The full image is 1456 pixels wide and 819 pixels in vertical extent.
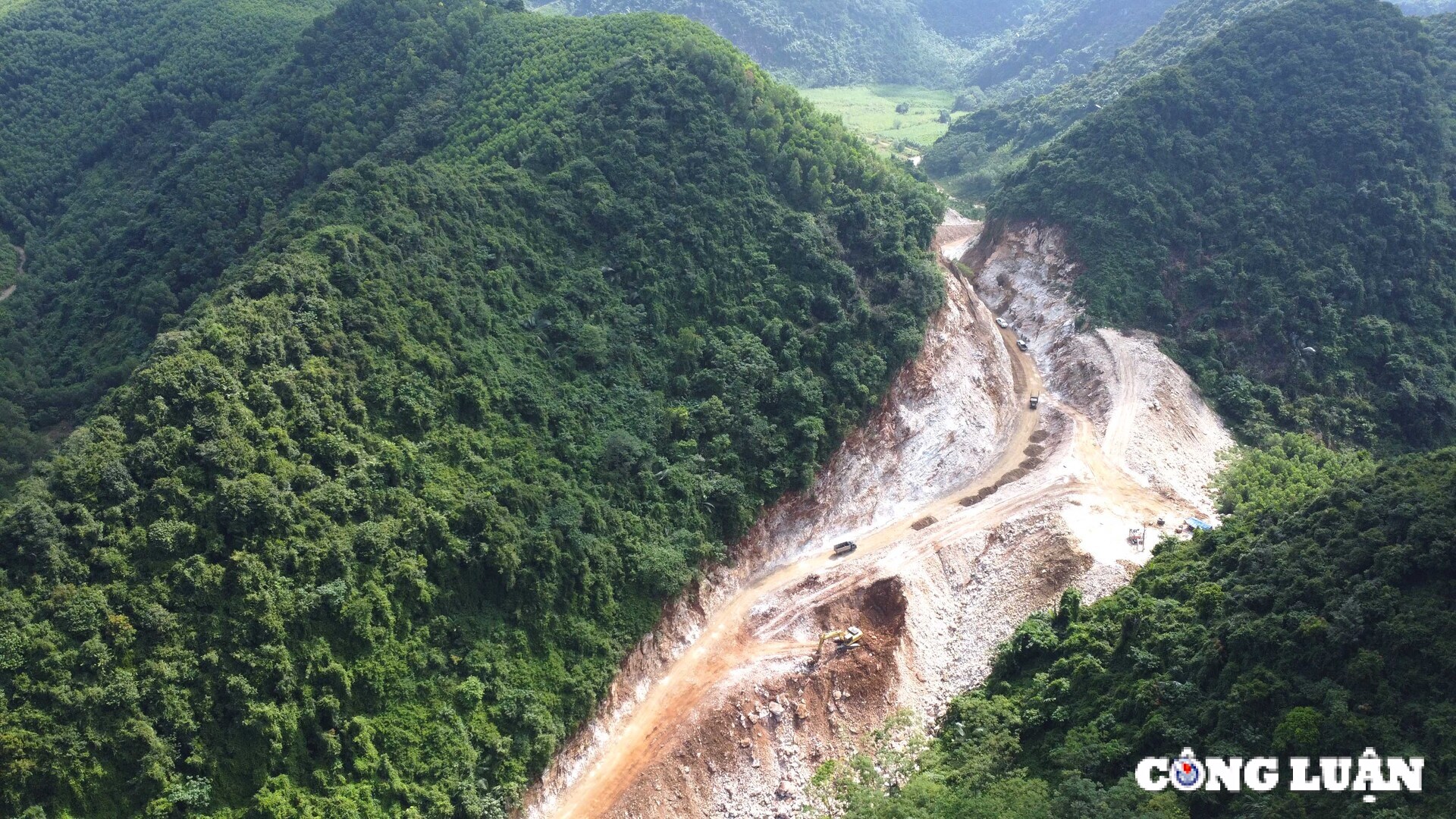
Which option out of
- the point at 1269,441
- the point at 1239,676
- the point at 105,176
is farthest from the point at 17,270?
the point at 1269,441

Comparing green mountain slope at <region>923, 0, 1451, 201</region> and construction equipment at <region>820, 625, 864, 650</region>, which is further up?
green mountain slope at <region>923, 0, 1451, 201</region>

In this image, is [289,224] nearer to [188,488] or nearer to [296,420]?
[296,420]

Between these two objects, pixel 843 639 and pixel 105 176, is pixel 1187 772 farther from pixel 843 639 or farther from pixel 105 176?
pixel 105 176

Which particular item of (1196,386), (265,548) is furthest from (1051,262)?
(265,548)

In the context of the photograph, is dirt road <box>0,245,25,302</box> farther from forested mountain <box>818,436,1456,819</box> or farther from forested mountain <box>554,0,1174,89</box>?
forested mountain <box>554,0,1174,89</box>

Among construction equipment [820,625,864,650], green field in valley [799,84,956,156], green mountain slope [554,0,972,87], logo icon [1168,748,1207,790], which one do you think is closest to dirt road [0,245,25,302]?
construction equipment [820,625,864,650]

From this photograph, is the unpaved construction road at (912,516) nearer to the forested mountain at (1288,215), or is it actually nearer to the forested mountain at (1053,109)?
the forested mountain at (1288,215)
